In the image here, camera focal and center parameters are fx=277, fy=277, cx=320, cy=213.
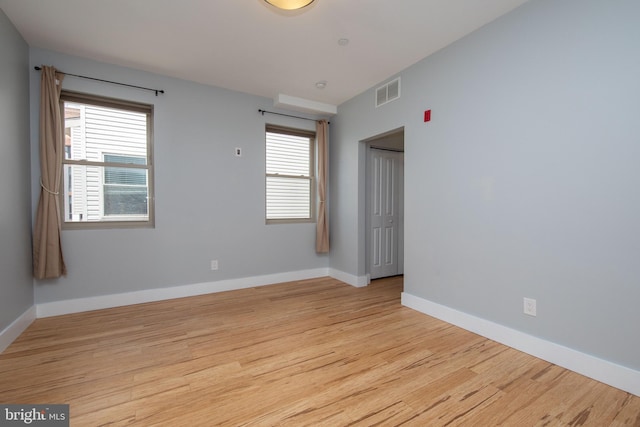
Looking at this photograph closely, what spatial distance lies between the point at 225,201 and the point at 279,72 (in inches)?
71.0

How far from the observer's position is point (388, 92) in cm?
343

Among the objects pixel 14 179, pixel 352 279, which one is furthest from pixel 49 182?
pixel 352 279

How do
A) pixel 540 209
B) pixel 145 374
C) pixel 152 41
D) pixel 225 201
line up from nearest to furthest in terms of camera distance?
pixel 145 374
pixel 540 209
pixel 152 41
pixel 225 201

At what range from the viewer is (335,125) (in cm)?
447

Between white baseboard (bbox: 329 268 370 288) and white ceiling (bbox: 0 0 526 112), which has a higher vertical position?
white ceiling (bbox: 0 0 526 112)

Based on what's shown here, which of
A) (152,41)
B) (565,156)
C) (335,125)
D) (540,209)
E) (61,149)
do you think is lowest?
(540,209)

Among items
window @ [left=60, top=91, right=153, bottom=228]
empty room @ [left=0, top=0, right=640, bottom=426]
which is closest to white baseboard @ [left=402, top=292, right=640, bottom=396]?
empty room @ [left=0, top=0, right=640, bottom=426]

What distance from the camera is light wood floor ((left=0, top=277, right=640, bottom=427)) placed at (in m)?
1.52

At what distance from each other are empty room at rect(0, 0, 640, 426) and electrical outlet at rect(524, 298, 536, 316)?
15 millimetres

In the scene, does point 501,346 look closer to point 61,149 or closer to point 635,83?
point 635,83

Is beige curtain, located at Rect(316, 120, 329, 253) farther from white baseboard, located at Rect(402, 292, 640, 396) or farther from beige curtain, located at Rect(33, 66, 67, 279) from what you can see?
beige curtain, located at Rect(33, 66, 67, 279)

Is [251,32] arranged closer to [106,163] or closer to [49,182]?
[106,163]

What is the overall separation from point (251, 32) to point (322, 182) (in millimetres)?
2317

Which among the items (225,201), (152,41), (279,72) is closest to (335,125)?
(279,72)
